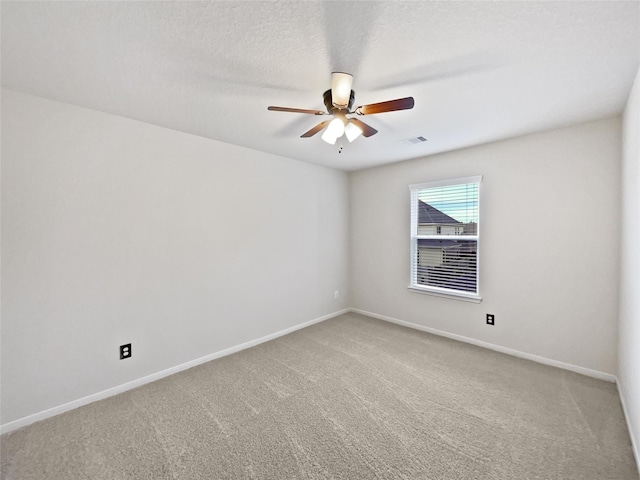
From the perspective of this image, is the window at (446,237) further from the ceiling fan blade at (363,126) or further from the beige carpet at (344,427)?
the ceiling fan blade at (363,126)

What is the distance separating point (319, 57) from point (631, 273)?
2.62 metres

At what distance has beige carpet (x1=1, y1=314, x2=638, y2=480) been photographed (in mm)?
1693

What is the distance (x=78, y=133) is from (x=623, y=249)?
467 centimetres

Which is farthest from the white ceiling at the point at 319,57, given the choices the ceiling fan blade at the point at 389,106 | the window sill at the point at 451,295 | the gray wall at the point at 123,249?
the window sill at the point at 451,295

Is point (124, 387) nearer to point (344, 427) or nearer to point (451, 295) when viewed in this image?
point (344, 427)

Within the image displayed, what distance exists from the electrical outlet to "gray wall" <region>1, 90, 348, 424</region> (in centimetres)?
5

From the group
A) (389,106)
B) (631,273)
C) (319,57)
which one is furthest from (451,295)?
(319,57)

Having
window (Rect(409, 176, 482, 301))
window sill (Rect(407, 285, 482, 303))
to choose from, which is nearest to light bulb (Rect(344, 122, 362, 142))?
window (Rect(409, 176, 482, 301))

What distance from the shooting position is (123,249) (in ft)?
8.35

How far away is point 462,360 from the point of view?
3.06 m

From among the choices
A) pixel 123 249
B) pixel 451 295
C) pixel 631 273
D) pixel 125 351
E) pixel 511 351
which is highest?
pixel 123 249

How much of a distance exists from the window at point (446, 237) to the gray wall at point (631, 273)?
49.3 inches

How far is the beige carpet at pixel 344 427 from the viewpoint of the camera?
5.56 ft

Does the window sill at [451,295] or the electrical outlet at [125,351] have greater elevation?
the window sill at [451,295]
